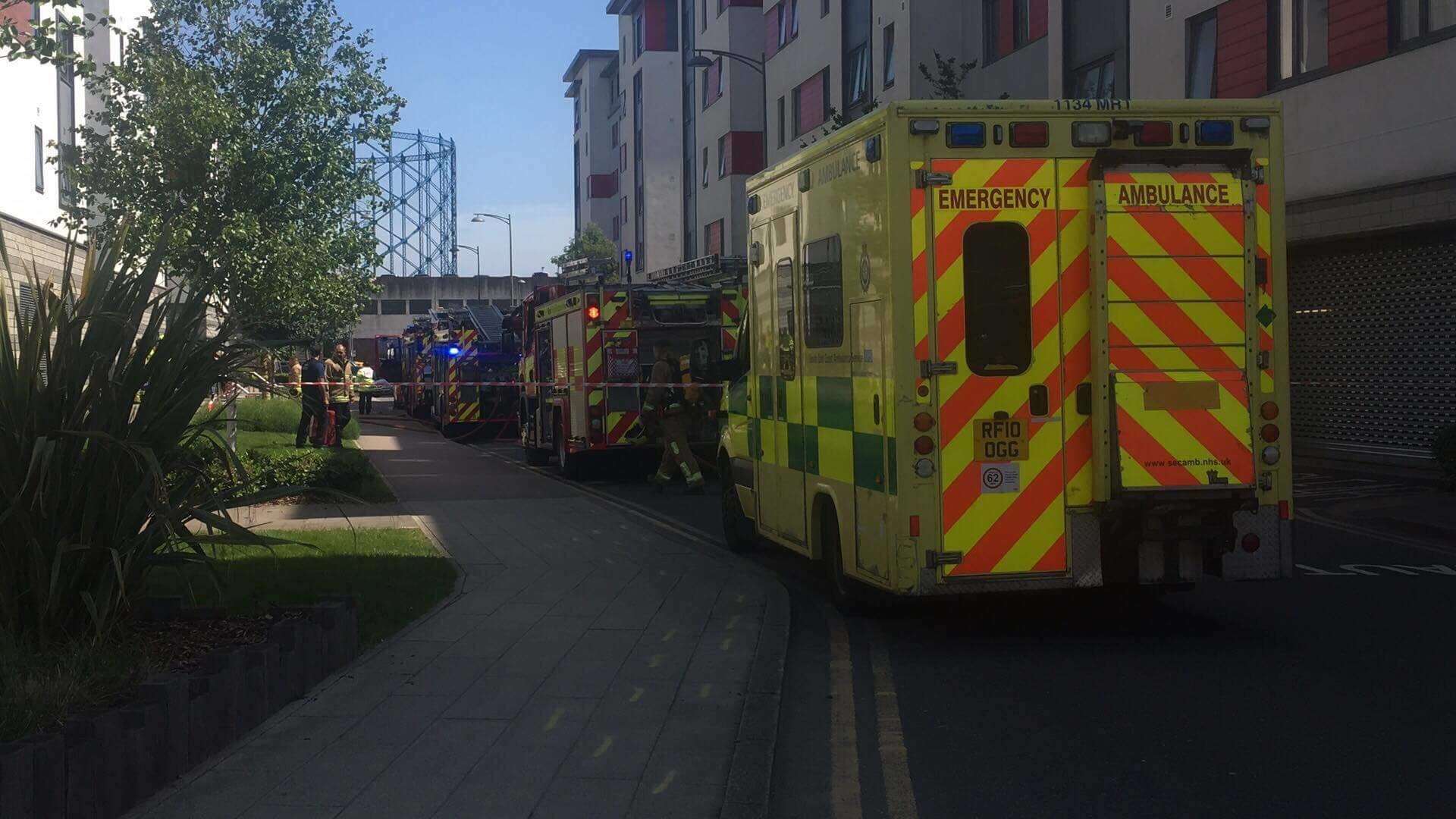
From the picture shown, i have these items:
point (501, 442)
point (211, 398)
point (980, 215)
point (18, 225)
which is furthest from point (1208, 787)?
point (501, 442)

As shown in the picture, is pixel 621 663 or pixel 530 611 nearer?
pixel 621 663

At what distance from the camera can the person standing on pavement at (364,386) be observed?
40525 millimetres

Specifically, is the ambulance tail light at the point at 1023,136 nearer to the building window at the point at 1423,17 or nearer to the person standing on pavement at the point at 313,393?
the building window at the point at 1423,17

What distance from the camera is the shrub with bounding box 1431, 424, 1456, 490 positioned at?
16.0 m

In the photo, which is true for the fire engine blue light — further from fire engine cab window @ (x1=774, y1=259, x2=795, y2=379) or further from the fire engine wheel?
the fire engine wheel

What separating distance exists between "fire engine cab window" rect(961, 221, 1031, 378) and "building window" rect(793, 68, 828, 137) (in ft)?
95.1

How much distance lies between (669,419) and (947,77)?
10800 millimetres

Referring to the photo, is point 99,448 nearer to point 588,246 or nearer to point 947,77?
point 947,77

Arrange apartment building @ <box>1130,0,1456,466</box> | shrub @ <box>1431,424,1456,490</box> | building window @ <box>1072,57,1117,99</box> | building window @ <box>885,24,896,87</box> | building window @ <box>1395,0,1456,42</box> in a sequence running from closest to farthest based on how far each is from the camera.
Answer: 1. shrub @ <box>1431,424,1456,490</box>
2. building window @ <box>1395,0,1456,42</box>
3. apartment building @ <box>1130,0,1456,466</box>
4. building window @ <box>1072,57,1117,99</box>
5. building window @ <box>885,24,896,87</box>

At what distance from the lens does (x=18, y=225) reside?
2588cm

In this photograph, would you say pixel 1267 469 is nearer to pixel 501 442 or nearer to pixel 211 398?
pixel 211 398

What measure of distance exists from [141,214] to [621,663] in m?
14.8

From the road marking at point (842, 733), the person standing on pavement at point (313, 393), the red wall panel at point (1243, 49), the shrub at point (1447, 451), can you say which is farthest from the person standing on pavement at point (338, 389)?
the road marking at point (842, 733)

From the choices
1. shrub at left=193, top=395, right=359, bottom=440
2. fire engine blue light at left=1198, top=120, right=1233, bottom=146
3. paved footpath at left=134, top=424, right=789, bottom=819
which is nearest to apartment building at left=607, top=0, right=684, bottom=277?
shrub at left=193, top=395, right=359, bottom=440
